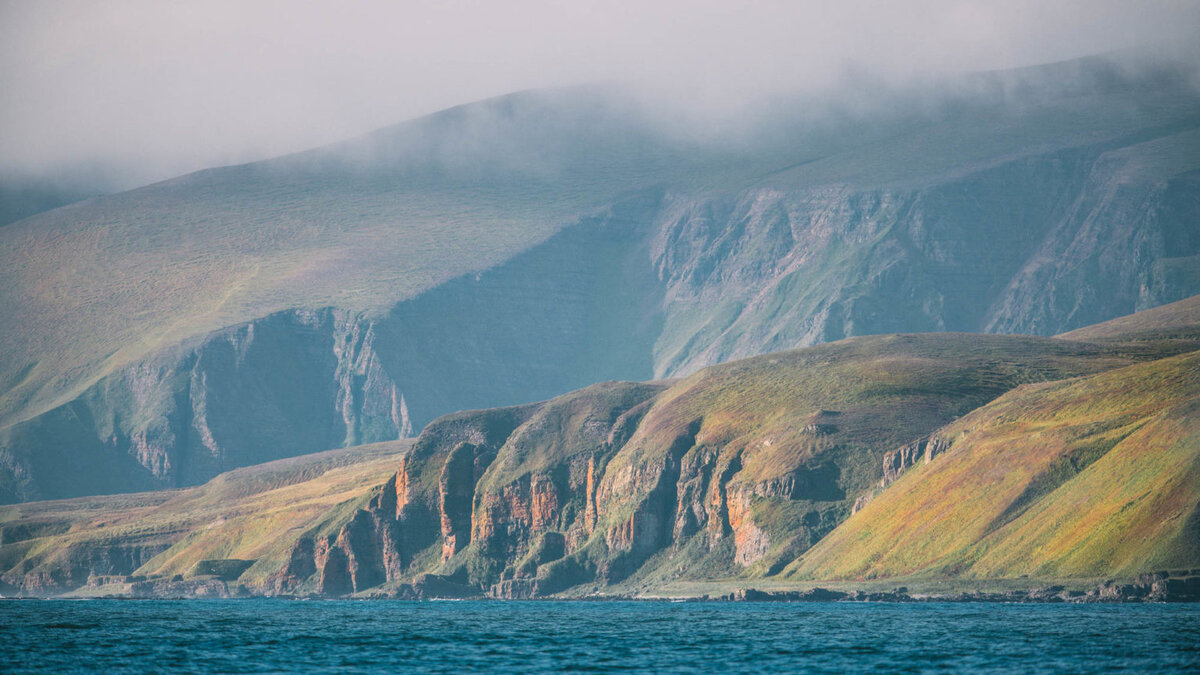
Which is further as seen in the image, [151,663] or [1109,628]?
[1109,628]

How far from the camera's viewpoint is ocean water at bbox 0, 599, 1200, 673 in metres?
135

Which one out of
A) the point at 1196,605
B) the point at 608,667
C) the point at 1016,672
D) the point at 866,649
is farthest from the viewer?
the point at 1196,605

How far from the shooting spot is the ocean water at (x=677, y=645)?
444 feet

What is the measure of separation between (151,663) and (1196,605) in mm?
122598

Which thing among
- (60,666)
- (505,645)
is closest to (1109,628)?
(505,645)

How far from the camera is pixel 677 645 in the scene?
519 ft

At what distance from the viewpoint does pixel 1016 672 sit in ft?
415

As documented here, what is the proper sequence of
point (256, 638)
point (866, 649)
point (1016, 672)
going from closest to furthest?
point (1016, 672), point (866, 649), point (256, 638)

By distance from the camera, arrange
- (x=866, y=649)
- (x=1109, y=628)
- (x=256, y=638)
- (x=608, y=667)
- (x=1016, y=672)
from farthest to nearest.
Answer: (x=256, y=638), (x=1109, y=628), (x=866, y=649), (x=608, y=667), (x=1016, y=672)

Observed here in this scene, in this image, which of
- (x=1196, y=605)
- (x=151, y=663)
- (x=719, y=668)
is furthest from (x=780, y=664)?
(x=1196, y=605)

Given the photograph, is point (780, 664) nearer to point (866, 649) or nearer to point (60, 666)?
point (866, 649)

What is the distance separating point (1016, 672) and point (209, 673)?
6638cm

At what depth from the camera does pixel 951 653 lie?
141 m

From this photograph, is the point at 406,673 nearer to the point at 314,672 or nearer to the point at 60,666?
the point at 314,672
